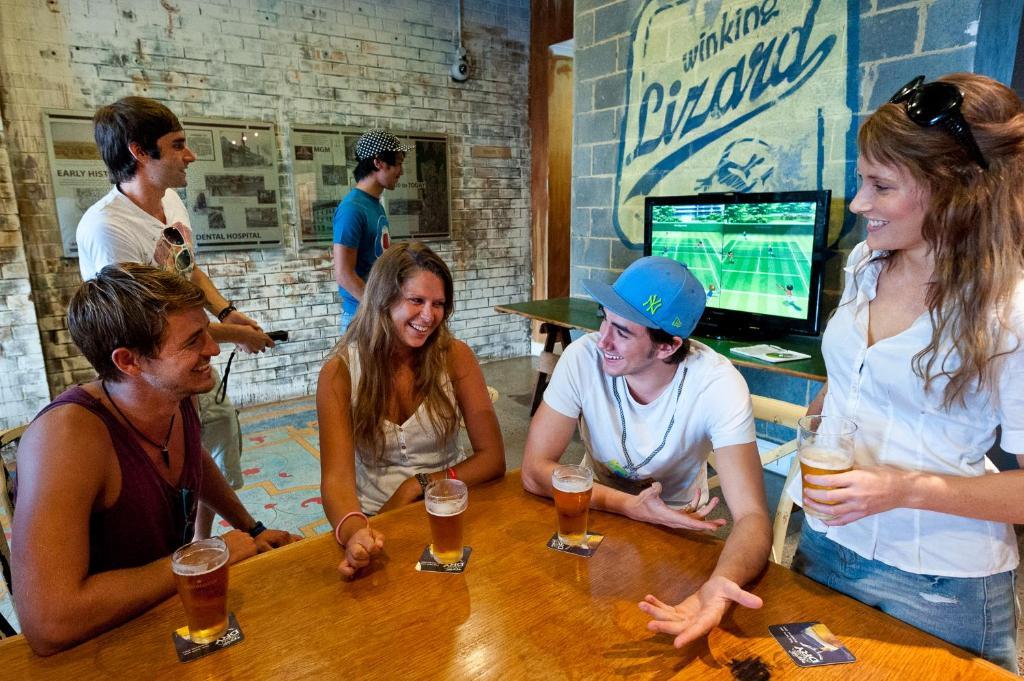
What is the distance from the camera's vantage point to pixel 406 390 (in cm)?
178

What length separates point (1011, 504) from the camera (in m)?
1.03

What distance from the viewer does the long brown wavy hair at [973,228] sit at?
1.03 m

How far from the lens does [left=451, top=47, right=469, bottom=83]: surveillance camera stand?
205 inches

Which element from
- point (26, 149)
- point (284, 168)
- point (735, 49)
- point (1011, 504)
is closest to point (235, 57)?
point (284, 168)

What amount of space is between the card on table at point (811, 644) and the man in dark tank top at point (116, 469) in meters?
1.02

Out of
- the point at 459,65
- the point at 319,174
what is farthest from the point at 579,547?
the point at 459,65

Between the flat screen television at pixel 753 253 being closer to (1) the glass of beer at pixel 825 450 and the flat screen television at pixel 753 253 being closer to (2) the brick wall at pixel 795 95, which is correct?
(2) the brick wall at pixel 795 95

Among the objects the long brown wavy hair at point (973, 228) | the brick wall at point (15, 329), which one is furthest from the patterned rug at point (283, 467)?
the long brown wavy hair at point (973, 228)

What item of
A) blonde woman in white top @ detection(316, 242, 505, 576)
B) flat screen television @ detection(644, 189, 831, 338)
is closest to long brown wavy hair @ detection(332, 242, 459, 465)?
blonde woman in white top @ detection(316, 242, 505, 576)

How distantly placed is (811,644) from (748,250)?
2.49m

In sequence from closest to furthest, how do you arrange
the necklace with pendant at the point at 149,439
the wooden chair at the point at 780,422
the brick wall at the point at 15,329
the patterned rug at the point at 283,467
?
the necklace with pendant at the point at 149,439, the wooden chair at the point at 780,422, the patterned rug at the point at 283,467, the brick wall at the point at 15,329

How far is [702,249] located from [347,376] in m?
2.38

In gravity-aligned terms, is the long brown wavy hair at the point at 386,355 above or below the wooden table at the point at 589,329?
above

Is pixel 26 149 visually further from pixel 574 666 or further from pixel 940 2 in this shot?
pixel 940 2
